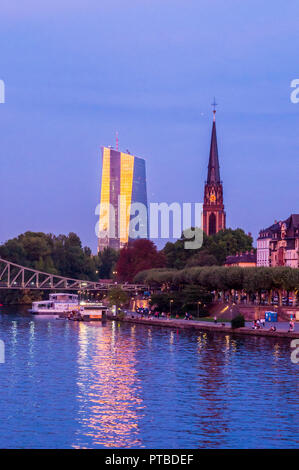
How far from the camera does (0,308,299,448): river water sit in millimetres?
38812

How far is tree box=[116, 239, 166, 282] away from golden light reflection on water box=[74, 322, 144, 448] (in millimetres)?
89923

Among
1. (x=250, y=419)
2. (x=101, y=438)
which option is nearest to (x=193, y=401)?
(x=250, y=419)

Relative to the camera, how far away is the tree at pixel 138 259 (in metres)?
169

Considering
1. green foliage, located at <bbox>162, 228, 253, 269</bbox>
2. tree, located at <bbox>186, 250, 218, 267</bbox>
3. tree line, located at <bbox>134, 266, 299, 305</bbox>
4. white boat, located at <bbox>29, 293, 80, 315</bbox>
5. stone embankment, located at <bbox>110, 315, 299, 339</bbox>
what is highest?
green foliage, located at <bbox>162, 228, 253, 269</bbox>

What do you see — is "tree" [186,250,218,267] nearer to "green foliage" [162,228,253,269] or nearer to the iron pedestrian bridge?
"green foliage" [162,228,253,269]

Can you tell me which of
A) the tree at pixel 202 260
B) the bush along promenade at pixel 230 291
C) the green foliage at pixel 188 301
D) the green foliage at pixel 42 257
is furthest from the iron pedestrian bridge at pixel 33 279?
the green foliage at pixel 188 301

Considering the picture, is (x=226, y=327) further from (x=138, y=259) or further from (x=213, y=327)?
(x=138, y=259)

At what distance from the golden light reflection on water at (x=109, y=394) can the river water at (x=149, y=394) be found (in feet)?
0.16

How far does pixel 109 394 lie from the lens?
159 ft

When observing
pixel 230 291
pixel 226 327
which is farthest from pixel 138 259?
pixel 226 327

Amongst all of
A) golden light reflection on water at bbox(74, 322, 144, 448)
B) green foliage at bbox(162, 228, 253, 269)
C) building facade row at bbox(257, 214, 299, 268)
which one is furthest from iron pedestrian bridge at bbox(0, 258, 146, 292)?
golden light reflection on water at bbox(74, 322, 144, 448)

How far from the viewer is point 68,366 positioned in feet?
200

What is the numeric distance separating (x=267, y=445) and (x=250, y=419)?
15.9ft

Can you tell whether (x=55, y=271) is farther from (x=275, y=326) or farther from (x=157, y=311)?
(x=275, y=326)
